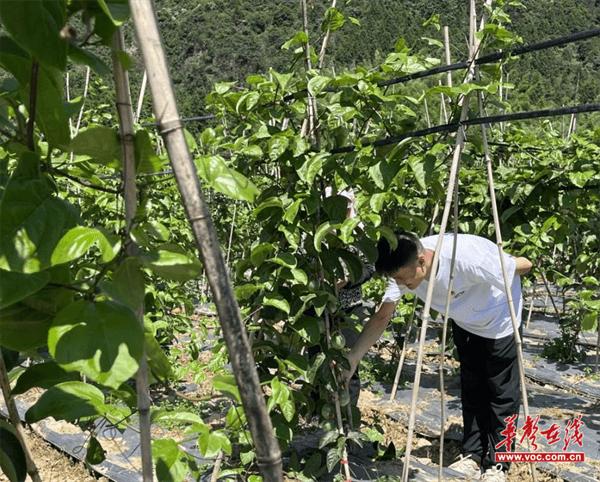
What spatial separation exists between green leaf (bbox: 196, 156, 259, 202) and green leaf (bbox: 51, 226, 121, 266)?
128 millimetres

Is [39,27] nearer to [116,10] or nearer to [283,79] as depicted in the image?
[116,10]

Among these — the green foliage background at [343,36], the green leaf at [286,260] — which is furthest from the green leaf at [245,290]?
the green foliage background at [343,36]

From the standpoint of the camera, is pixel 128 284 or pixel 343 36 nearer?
pixel 128 284

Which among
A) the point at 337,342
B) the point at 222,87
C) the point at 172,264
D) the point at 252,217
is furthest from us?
the point at 252,217

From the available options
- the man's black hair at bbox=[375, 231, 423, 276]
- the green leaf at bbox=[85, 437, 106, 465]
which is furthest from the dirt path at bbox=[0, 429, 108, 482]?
the green leaf at bbox=[85, 437, 106, 465]

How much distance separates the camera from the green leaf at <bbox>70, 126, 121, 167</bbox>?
2.50 feet

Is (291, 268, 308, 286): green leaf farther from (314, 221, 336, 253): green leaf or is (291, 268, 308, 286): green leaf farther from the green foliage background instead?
the green foliage background

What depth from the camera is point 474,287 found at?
2873 mm

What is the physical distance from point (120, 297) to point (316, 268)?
5.84ft

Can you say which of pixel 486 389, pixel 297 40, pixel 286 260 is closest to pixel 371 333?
pixel 286 260

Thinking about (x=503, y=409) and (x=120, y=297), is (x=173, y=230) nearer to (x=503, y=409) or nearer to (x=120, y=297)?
(x=503, y=409)

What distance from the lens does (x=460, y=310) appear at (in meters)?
2.91

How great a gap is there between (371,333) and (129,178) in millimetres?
1979

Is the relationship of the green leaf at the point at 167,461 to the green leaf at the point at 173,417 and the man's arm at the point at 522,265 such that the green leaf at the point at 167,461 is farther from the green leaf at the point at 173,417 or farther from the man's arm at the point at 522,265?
the man's arm at the point at 522,265
